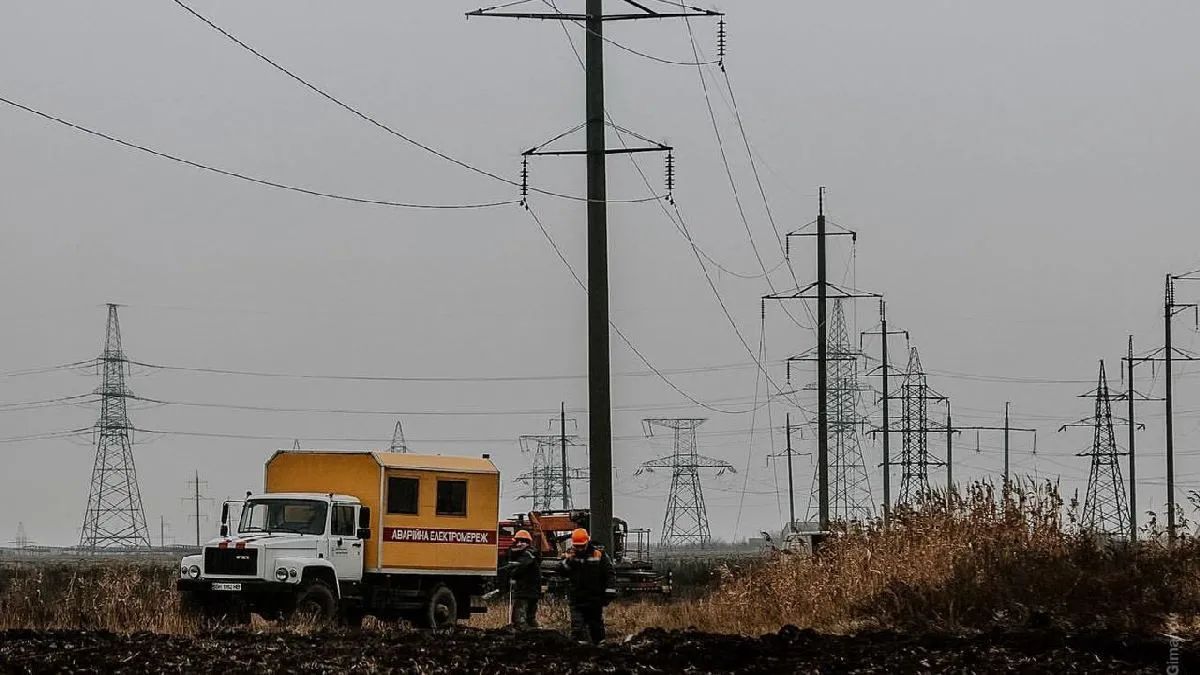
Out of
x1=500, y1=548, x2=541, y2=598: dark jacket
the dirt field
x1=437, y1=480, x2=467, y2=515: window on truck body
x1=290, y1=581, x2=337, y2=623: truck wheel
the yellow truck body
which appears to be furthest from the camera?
x1=437, y1=480, x2=467, y2=515: window on truck body

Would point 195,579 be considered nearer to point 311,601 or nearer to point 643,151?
point 311,601

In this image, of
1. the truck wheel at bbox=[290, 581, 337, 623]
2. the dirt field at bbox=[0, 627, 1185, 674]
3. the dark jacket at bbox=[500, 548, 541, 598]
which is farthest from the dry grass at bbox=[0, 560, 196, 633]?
the dirt field at bbox=[0, 627, 1185, 674]

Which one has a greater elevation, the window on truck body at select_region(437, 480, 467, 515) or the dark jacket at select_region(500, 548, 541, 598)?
the window on truck body at select_region(437, 480, 467, 515)

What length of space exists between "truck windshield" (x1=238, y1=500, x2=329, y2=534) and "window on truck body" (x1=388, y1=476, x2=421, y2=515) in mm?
2085

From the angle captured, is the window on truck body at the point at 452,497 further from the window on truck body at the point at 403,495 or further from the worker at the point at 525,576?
the worker at the point at 525,576

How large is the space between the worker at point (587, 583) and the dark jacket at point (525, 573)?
209 inches

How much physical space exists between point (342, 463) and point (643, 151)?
8369 mm

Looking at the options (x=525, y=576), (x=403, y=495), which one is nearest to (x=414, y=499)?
(x=403, y=495)

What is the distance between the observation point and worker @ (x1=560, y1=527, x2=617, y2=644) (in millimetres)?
24172

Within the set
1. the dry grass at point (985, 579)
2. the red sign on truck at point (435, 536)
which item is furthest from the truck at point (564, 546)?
the dry grass at point (985, 579)

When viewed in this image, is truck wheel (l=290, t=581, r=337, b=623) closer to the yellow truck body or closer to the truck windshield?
the truck windshield

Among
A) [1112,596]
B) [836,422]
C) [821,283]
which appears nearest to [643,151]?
[1112,596]

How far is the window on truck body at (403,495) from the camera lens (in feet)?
118

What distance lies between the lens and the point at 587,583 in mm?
24359
